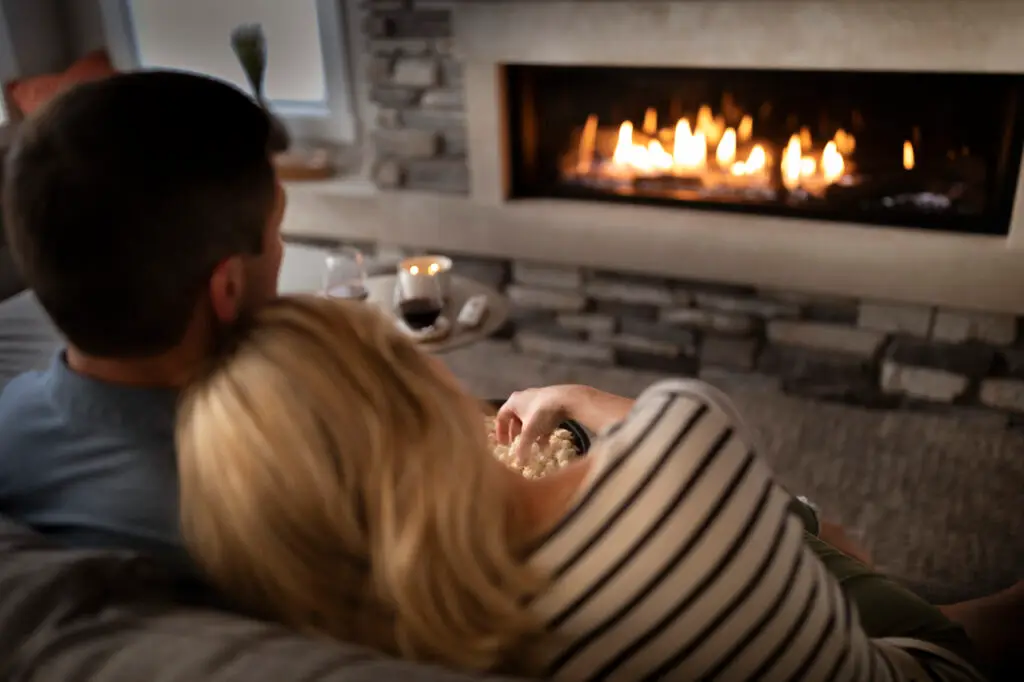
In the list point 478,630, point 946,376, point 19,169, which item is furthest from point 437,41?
point 478,630

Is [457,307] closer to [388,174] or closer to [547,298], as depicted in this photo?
[547,298]

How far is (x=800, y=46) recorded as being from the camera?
2.20m

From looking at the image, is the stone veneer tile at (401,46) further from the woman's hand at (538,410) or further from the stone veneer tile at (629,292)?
the woman's hand at (538,410)

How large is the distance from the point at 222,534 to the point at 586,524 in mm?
282

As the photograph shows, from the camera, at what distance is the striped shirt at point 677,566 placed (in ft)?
2.50

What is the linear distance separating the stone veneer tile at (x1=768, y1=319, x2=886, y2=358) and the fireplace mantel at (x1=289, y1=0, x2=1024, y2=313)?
14 cm

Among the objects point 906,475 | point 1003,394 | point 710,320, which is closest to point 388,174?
point 710,320

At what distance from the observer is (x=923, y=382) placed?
2.41 meters

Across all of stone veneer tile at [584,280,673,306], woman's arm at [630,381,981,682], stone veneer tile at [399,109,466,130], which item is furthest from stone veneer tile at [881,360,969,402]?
woman's arm at [630,381,981,682]

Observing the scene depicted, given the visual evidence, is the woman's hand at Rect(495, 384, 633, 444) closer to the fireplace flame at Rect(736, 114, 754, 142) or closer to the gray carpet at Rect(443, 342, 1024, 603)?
the gray carpet at Rect(443, 342, 1024, 603)

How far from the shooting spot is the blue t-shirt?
0.81 meters

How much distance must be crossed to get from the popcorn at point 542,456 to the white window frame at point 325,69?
2.00 m

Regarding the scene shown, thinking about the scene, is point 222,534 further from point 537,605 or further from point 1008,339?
point 1008,339

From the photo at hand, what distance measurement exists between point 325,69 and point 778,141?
1.42 meters
